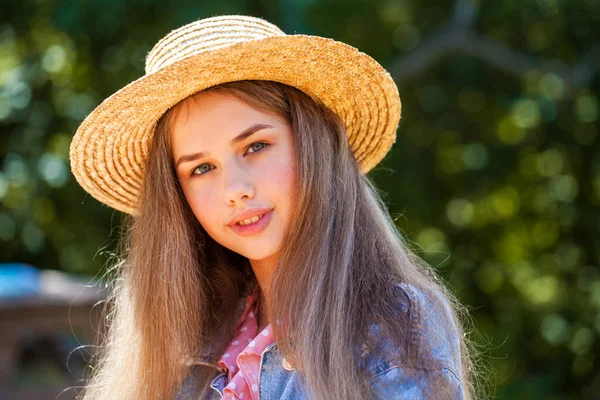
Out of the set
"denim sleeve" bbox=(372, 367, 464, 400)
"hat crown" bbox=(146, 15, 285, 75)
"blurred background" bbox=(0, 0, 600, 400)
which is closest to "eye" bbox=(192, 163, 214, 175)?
"hat crown" bbox=(146, 15, 285, 75)

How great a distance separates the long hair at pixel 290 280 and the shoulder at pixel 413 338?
0.03 ft

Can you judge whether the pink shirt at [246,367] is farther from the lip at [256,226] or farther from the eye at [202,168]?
the eye at [202,168]

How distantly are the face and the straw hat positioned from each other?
0.08 metres

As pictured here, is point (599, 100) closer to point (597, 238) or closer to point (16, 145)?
point (597, 238)

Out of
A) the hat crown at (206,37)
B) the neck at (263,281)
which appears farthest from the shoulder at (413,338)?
the hat crown at (206,37)

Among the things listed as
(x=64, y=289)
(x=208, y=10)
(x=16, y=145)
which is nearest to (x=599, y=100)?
(x=208, y=10)

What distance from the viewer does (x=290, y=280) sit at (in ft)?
6.68

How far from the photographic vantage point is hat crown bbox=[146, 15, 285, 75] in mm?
2109

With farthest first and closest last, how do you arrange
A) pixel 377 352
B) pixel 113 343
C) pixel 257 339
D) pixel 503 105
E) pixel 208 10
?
pixel 503 105, pixel 208 10, pixel 113 343, pixel 257 339, pixel 377 352

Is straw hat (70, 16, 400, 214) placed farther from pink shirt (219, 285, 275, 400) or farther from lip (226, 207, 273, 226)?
pink shirt (219, 285, 275, 400)

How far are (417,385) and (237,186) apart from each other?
0.60m

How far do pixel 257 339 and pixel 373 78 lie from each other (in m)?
0.72

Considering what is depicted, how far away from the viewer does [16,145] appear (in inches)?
229

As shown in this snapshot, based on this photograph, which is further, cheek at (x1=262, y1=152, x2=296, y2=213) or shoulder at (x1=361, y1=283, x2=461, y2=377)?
cheek at (x1=262, y1=152, x2=296, y2=213)
